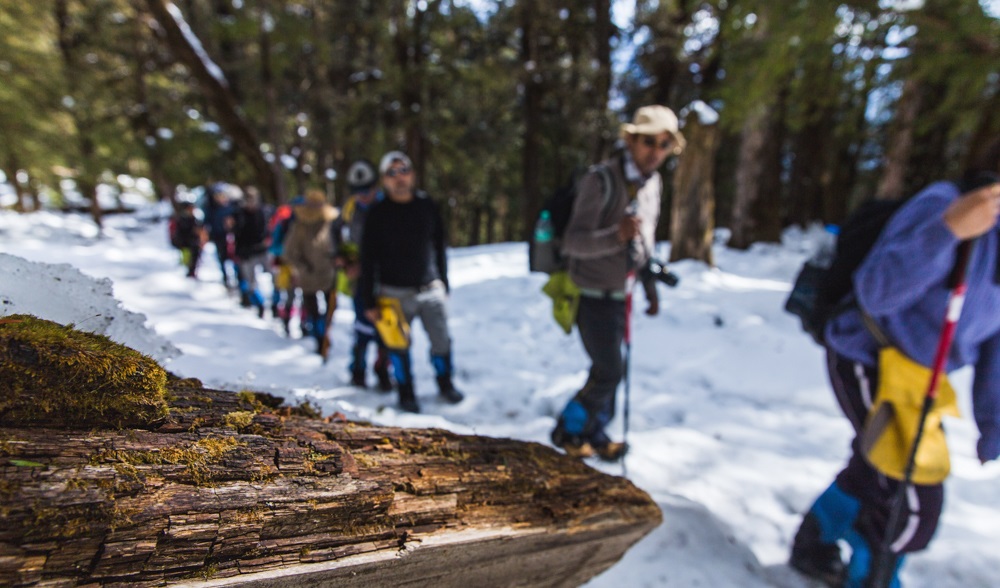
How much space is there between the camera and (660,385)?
4.48 m

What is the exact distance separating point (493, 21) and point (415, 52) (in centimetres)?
223

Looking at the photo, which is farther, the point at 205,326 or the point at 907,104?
the point at 907,104

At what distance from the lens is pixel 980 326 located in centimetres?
188

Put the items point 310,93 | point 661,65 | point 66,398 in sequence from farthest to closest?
point 310,93 → point 661,65 → point 66,398

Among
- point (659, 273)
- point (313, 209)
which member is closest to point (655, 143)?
point (659, 273)

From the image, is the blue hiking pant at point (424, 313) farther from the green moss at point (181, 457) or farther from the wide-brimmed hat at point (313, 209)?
the green moss at point (181, 457)

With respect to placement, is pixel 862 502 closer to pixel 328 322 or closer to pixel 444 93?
pixel 328 322

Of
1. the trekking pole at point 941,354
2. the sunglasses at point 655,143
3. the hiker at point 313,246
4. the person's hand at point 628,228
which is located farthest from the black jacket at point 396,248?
the trekking pole at point 941,354

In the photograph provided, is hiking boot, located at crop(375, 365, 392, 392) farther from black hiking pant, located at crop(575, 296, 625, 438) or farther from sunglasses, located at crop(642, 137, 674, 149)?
sunglasses, located at crop(642, 137, 674, 149)

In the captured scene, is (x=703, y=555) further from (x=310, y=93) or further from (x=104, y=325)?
(x=310, y=93)

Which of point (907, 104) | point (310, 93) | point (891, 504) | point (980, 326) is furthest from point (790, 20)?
point (310, 93)

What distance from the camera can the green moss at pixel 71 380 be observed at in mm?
815

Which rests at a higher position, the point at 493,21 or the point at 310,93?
the point at 493,21

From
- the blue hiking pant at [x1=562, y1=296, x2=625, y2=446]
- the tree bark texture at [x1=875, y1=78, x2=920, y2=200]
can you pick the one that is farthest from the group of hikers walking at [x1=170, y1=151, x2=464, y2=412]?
the tree bark texture at [x1=875, y1=78, x2=920, y2=200]
